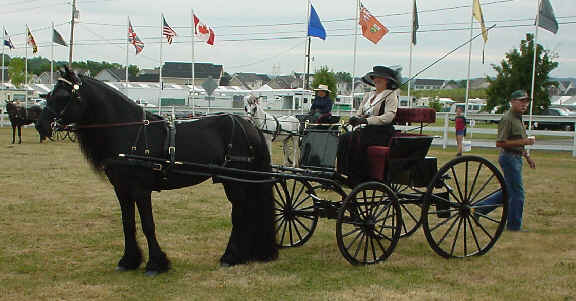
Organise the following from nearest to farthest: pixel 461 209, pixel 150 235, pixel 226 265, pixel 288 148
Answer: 1. pixel 150 235
2. pixel 226 265
3. pixel 461 209
4. pixel 288 148

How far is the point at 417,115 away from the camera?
6867mm

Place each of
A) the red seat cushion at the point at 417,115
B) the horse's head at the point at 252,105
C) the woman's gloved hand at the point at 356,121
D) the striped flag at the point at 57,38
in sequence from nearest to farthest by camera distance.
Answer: the woman's gloved hand at the point at 356,121 → the red seat cushion at the point at 417,115 → the horse's head at the point at 252,105 → the striped flag at the point at 57,38

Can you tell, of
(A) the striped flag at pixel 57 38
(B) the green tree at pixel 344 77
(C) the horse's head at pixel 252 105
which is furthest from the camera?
(B) the green tree at pixel 344 77

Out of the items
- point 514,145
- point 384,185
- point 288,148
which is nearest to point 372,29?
point 288,148

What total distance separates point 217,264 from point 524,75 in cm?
2827

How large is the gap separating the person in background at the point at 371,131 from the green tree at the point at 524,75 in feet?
85.0

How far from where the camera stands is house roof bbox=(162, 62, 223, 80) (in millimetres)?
84356

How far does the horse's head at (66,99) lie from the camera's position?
5.61 metres

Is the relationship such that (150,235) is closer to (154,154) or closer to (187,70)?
(154,154)

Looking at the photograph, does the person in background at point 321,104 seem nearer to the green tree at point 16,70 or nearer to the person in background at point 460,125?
the person in background at point 460,125

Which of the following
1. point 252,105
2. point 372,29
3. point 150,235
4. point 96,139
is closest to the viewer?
point 96,139

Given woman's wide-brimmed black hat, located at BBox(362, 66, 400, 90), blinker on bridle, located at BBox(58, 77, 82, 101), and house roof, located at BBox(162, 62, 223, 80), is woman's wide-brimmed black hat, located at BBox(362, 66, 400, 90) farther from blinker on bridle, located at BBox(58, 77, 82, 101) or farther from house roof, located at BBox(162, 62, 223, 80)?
house roof, located at BBox(162, 62, 223, 80)

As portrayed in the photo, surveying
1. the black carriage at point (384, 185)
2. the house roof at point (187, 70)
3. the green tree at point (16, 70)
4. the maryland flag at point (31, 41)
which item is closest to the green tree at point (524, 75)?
the black carriage at point (384, 185)

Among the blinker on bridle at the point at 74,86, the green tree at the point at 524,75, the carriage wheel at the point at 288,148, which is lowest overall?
the carriage wheel at the point at 288,148
